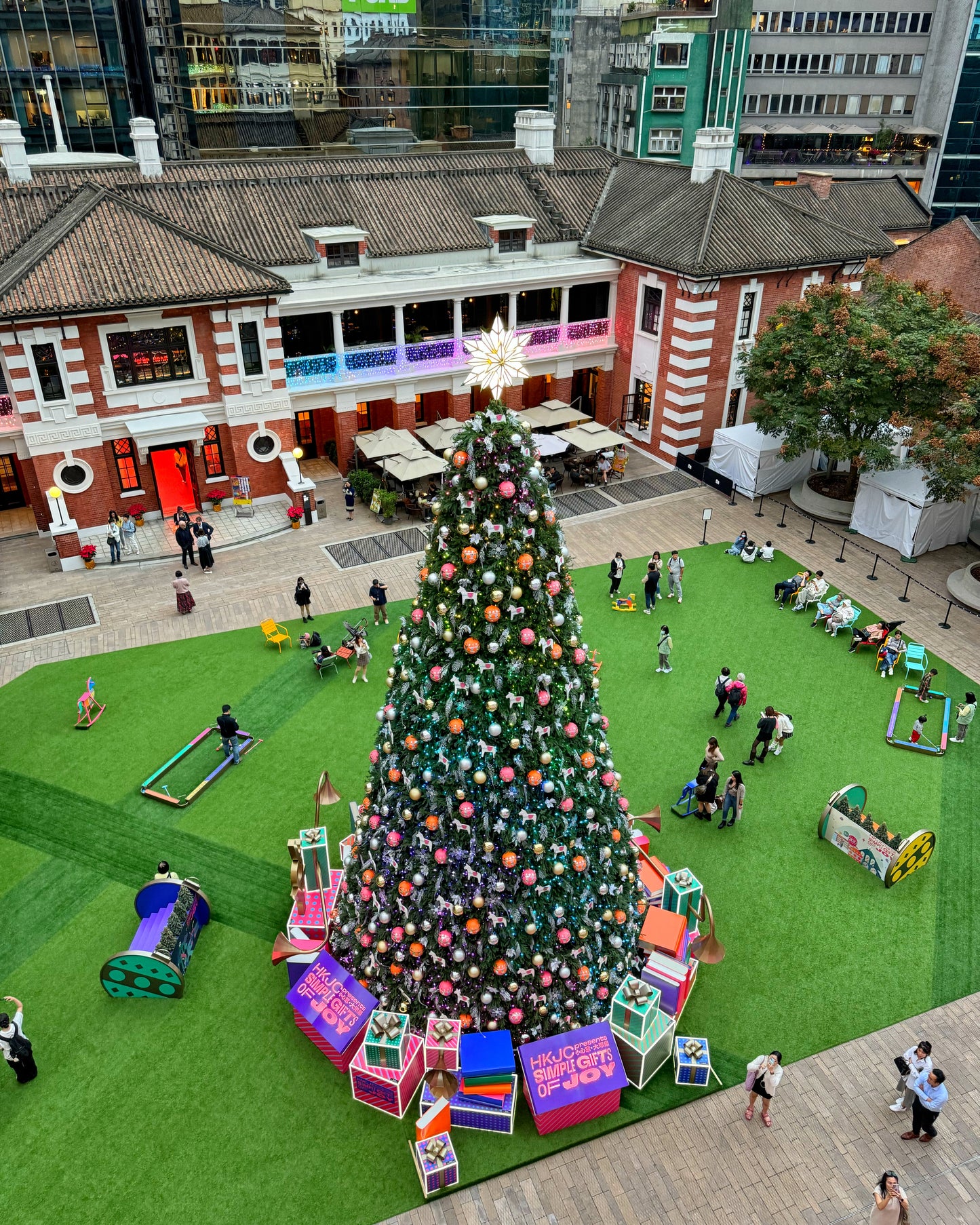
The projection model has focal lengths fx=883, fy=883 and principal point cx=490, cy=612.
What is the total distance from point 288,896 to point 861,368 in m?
21.4

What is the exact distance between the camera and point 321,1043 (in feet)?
43.5

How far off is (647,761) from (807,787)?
3.35 metres

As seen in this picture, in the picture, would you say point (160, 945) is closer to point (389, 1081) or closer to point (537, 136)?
point (389, 1081)

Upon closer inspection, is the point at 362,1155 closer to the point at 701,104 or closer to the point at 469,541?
the point at 469,541

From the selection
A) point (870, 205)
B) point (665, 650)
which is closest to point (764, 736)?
point (665, 650)

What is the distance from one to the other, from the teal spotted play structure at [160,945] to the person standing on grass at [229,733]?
405 centimetres

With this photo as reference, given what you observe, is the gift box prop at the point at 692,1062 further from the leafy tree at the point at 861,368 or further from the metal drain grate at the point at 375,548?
the leafy tree at the point at 861,368

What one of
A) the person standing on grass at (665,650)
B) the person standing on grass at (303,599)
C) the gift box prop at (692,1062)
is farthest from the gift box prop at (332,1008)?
the person standing on grass at (303,599)

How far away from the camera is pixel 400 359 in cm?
3141

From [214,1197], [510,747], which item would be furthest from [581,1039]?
[214,1197]

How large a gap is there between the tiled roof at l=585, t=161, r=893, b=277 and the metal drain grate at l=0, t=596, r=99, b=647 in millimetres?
21871

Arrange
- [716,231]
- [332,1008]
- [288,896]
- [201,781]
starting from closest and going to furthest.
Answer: [332,1008] → [288,896] → [201,781] → [716,231]

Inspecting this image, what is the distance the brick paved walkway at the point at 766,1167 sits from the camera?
11.5 m

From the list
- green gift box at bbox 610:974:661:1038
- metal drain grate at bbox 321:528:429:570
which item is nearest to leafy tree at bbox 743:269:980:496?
metal drain grate at bbox 321:528:429:570
